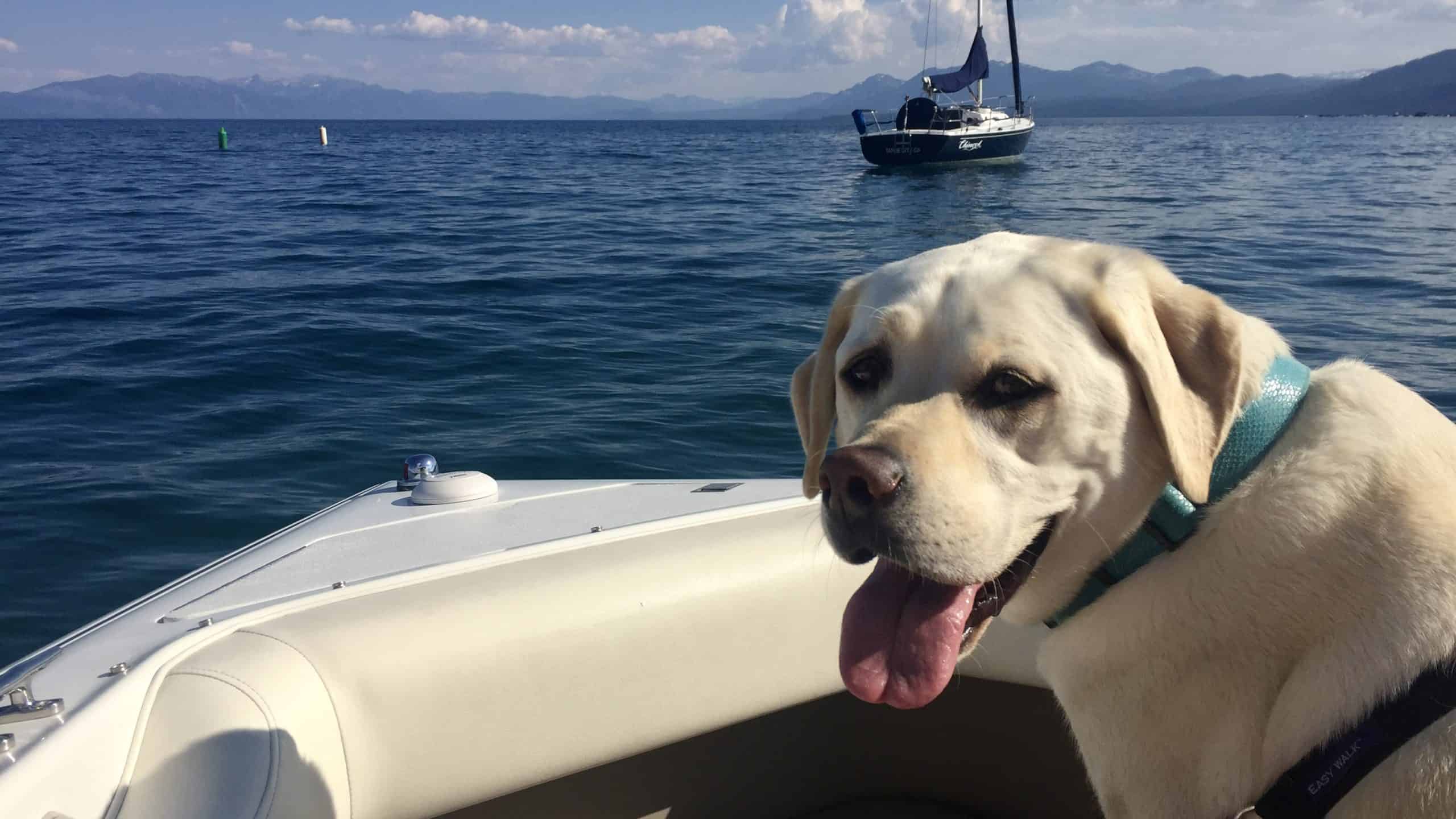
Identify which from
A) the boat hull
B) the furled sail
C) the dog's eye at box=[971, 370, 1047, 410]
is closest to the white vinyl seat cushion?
the dog's eye at box=[971, 370, 1047, 410]

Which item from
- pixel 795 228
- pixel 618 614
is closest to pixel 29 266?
pixel 795 228

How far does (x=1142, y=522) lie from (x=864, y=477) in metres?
0.49

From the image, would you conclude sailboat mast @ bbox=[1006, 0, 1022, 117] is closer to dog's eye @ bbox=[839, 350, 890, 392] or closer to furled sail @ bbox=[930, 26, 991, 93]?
furled sail @ bbox=[930, 26, 991, 93]

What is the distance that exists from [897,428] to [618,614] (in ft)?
3.14

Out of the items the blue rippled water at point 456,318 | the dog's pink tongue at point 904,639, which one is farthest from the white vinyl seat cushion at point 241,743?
the blue rippled water at point 456,318

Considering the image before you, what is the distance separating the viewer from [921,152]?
45844 mm

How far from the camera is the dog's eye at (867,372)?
2051 mm

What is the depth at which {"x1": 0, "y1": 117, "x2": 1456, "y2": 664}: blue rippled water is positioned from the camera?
27.1 ft

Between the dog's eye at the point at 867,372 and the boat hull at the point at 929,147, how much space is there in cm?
4475

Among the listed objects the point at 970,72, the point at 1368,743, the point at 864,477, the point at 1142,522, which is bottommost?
the point at 1368,743

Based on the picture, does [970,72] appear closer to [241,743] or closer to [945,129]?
[945,129]

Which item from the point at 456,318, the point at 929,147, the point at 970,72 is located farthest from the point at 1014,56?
the point at 456,318

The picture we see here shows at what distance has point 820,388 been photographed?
237 centimetres

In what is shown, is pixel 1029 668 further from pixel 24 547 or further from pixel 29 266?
pixel 29 266
